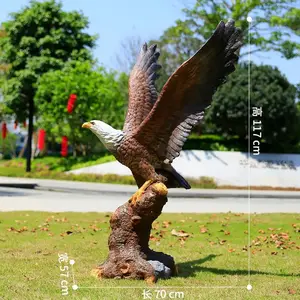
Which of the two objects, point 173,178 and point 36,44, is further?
point 36,44

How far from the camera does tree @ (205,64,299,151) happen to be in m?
23.9

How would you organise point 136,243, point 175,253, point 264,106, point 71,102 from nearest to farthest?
point 136,243 < point 175,253 < point 264,106 < point 71,102

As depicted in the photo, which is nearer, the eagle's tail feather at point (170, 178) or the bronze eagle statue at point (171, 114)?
the bronze eagle statue at point (171, 114)

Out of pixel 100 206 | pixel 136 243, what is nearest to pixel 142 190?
pixel 136 243

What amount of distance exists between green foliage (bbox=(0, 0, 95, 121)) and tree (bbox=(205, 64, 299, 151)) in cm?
770

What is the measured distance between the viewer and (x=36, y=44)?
27.8m

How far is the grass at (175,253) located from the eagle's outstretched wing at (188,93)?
4.66ft

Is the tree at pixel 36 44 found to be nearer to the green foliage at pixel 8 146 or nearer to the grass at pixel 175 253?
the grass at pixel 175 253

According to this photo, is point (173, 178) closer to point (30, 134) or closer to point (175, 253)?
point (175, 253)

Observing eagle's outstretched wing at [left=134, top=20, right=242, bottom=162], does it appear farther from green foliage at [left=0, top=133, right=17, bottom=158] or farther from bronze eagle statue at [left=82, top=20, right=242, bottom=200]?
green foliage at [left=0, top=133, right=17, bottom=158]

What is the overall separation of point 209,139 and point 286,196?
7040mm

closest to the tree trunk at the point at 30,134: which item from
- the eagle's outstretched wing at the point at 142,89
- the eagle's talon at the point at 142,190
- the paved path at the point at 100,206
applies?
the paved path at the point at 100,206

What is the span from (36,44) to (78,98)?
308 centimetres

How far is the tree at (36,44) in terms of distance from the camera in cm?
2784
